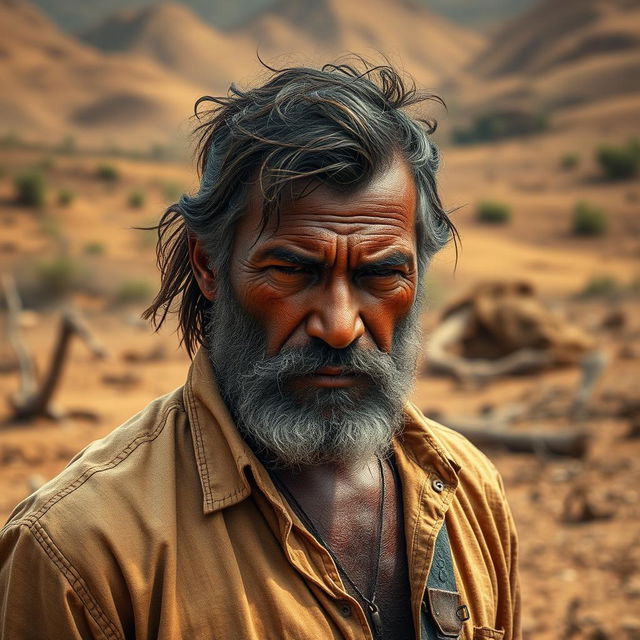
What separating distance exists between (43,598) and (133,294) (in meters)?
14.0

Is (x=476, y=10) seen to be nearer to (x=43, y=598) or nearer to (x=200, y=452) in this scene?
(x=200, y=452)

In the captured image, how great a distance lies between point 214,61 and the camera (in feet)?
250

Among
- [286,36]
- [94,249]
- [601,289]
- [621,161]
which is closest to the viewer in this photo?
[601,289]

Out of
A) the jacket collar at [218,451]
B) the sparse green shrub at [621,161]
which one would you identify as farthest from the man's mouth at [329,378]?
the sparse green shrub at [621,161]

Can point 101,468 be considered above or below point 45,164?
below

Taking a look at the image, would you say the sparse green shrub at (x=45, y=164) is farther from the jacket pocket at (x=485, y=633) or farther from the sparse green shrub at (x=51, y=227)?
the jacket pocket at (x=485, y=633)

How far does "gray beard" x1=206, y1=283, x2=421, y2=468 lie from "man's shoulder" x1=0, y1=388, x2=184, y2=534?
195 mm

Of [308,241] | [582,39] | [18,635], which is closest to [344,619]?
[18,635]

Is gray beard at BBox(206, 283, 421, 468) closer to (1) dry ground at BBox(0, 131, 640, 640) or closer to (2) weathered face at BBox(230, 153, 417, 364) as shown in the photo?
(2) weathered face at BBox(230, 153, 417, 364)

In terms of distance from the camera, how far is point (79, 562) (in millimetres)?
1611

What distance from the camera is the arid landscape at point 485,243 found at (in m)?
5.81

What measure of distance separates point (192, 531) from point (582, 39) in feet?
206

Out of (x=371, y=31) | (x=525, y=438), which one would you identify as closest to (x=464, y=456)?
(x=525, y=438)

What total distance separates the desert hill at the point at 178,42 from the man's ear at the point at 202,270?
72.9 metres
